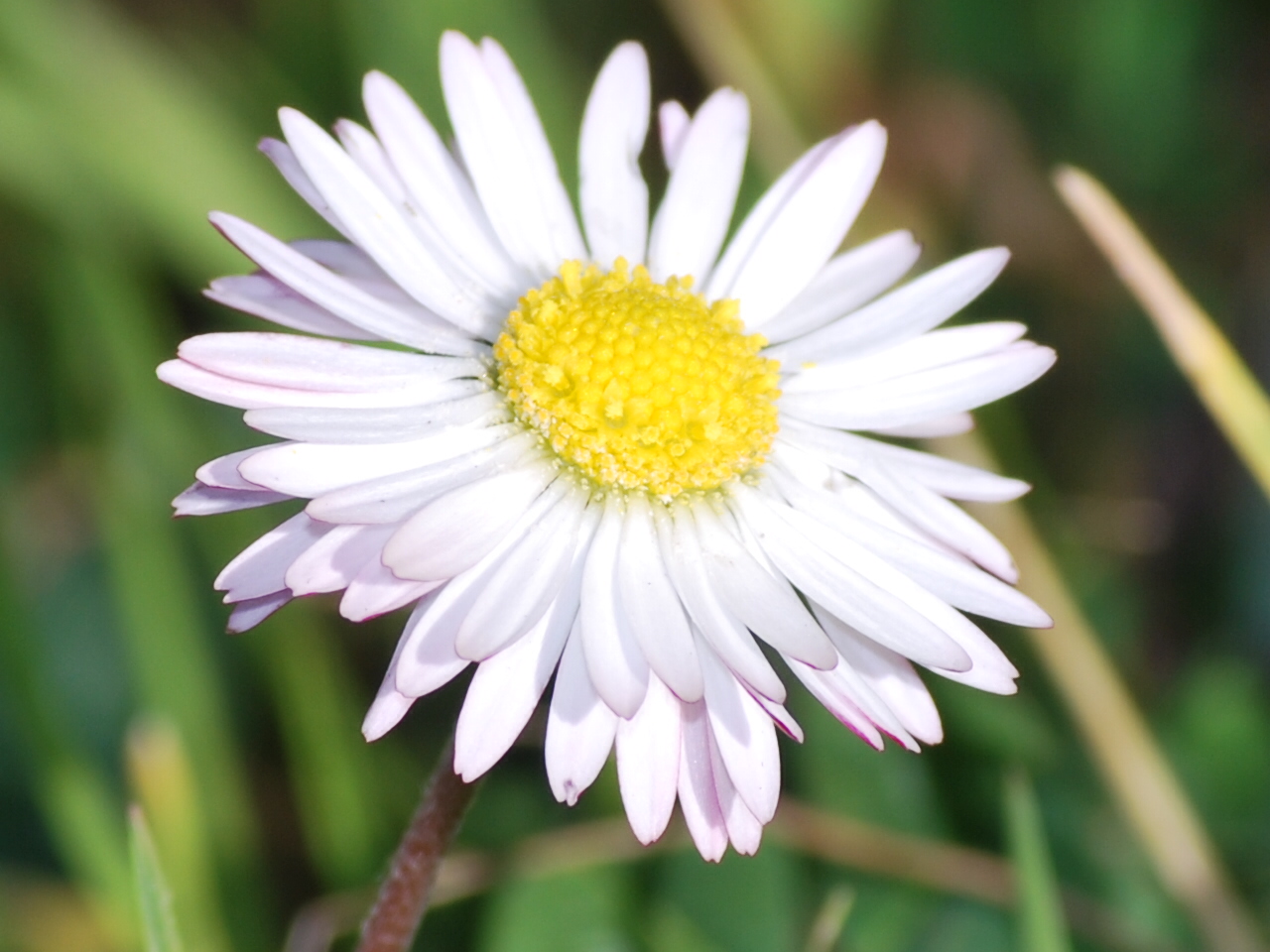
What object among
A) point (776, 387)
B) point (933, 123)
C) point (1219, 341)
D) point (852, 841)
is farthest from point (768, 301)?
point (933, 123)

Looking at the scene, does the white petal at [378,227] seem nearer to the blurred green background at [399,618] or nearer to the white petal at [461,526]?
the white petal at [461,526]

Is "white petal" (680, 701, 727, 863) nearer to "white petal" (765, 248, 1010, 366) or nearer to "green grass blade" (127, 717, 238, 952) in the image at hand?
"white petal" (765, 248, 1010, 366)

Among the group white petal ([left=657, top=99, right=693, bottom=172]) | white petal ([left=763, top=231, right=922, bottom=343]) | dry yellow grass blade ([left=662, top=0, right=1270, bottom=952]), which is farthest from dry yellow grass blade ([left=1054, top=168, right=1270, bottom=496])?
white petal ([left=657, top=99, right=693, bottom=172])

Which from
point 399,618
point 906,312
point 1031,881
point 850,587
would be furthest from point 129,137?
point 1031,881

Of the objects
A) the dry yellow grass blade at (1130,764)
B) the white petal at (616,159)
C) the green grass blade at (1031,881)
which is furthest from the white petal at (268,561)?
the dry yellow grass blade at (1130,764)

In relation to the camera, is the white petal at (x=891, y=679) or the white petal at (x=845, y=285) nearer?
the white petal at (x=891, y=679)

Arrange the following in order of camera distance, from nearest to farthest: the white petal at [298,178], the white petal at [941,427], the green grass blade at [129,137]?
the white petal at [298,178] < the white petal at [941,427] < the green grass blade at [129,137]

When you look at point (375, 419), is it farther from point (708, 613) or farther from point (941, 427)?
point (941, 427)
